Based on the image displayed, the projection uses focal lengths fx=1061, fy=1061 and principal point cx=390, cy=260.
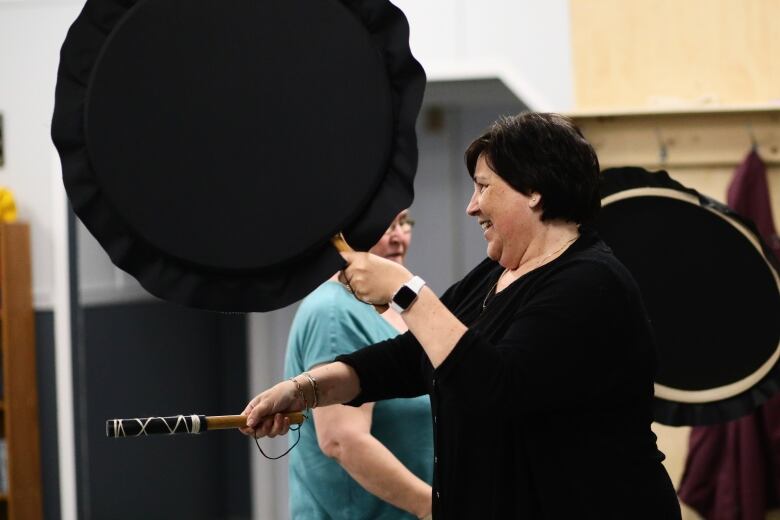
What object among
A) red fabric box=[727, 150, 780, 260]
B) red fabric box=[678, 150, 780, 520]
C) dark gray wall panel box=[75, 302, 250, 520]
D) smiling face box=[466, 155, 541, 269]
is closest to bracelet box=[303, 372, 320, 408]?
smiling face box=[466, 155, 541, 269]

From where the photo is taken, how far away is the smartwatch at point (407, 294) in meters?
1.20

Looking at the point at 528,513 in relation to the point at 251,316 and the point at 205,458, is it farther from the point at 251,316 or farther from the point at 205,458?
the point at 205,458

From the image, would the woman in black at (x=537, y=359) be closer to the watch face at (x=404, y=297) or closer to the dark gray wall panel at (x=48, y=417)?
the watch face at (x=404, y=297)

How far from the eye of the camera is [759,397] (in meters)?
1.85

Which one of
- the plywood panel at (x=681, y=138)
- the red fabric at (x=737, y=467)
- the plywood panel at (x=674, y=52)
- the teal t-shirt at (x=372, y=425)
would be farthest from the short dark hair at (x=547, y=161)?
the plywood panel at (x=674, y=52)

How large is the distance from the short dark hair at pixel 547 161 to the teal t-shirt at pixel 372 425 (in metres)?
0.60

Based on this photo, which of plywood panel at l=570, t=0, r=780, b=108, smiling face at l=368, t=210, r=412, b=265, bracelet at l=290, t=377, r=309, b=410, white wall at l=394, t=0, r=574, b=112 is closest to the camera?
bracelet at l=290, t=377, r=309, b=410

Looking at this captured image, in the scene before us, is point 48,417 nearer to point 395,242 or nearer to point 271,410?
point 395,242

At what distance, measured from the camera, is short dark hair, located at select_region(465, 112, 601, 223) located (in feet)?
4.48

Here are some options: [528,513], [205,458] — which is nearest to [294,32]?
[528,513]

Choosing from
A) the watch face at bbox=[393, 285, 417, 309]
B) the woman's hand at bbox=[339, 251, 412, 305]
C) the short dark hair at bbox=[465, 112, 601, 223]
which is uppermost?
the short dark hair at bbox=[465, 112, 601, 223]

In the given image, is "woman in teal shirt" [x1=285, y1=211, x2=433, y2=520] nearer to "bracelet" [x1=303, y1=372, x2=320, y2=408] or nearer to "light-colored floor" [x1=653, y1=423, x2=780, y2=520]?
"bracelet" [x1=303, y1=372, x2=320, y2=408]

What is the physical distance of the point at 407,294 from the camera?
47.6 inches

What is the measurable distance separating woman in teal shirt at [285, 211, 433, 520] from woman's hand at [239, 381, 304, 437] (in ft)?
1.34
